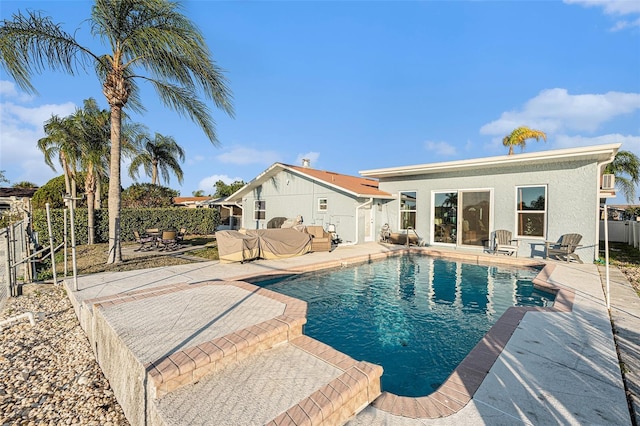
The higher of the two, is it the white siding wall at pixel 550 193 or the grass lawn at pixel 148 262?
the white siding wall at pixel 550 193

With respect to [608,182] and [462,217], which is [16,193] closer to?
[462,217]

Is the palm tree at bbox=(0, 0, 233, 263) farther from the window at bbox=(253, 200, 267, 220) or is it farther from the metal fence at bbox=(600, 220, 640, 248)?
the metal fence at bbox=(600, 220, 640, 248)

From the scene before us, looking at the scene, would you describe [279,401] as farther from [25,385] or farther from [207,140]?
[207,140]

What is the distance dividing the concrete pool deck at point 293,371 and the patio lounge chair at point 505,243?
7.23 metres

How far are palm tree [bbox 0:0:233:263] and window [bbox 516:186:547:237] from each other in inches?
461

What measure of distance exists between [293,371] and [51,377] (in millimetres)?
2926

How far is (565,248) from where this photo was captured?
1095 cm

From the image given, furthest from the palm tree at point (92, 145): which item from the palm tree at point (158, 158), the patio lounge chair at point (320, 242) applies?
the patio lounge chair at point (320, 242)

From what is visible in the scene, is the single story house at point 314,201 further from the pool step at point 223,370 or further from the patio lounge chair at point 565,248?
the pool step at point 223,370

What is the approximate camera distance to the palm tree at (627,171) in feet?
81.0

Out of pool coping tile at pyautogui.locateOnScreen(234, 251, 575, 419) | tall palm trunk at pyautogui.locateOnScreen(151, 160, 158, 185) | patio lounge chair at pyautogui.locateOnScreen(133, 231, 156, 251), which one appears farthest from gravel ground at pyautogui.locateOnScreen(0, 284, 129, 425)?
tall palm trunk at pyautogui.locateOnScreen(151, 160, 158, 185)

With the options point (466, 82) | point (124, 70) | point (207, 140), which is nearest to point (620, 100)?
point (466, 82)

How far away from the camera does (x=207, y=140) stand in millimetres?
10984

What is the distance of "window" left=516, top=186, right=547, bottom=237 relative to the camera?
39.3 feet
